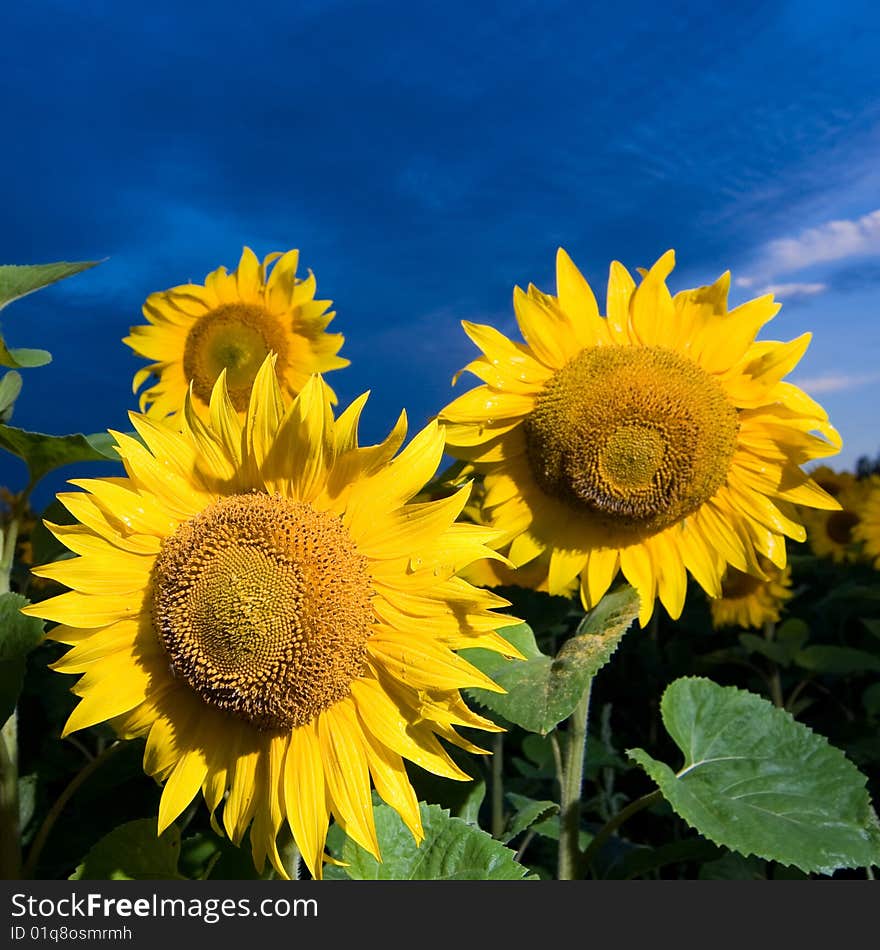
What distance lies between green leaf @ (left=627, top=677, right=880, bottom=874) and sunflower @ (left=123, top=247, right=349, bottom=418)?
223 cm

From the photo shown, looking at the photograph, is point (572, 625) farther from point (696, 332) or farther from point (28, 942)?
point (28, 942)

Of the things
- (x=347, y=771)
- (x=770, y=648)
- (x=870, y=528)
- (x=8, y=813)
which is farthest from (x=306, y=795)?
(x=870, y=528)

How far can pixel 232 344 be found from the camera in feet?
13.5

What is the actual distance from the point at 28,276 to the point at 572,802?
5.00 ft

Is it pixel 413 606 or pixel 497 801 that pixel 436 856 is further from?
pixel 497 801

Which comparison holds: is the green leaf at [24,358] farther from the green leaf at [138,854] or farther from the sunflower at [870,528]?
the sunflower at [870,528]

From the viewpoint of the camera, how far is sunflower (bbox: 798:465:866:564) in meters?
6.28

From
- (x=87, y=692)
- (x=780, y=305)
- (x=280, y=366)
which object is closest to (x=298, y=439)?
(x=87, y=692)

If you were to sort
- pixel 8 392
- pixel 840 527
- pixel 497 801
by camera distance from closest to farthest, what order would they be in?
pixel 8 392 → pixel 497 801 → pixel 840 527

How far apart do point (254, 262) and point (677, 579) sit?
2.43 meters

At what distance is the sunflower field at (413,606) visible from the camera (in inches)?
62.7

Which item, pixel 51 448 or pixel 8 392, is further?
pixel 8 392

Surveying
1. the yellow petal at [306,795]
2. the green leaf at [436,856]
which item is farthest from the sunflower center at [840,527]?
the yellow petal at [306,795]

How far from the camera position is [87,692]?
1.63 metres
